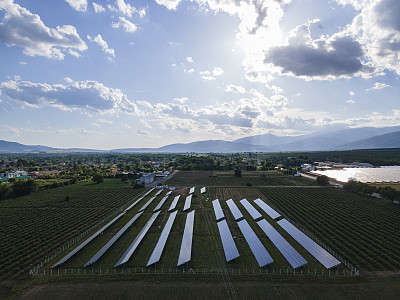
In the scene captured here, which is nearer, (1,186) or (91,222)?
(91,222)

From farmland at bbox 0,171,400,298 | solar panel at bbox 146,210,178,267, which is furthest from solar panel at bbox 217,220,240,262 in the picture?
solar panel at bbox 146,210,178,267

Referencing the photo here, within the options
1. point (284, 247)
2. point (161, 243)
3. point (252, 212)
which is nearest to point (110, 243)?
point (161, 243)

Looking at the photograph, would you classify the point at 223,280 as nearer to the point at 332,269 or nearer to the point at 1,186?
the point at 332,269

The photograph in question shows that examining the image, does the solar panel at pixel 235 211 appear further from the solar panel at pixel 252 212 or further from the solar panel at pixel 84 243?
the solar panel at pixel 84 243

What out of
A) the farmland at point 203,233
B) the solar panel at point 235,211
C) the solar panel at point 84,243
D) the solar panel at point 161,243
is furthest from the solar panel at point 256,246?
the solar panel at point 84,243

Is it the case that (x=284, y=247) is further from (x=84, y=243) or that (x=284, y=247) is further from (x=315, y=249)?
(x=84, y=243)

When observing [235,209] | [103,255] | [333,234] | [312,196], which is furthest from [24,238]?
[312,196]
